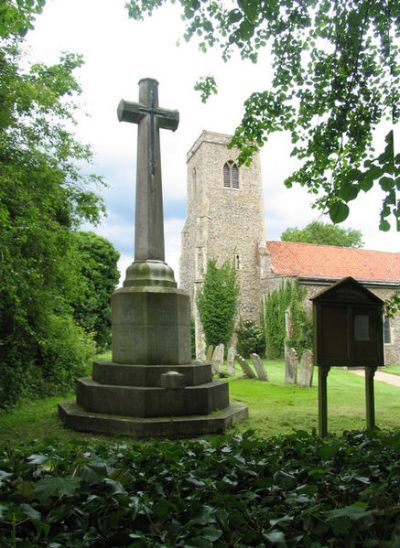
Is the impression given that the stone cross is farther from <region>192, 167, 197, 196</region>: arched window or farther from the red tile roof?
<region>192, 167, 197, 196</region>: arched window

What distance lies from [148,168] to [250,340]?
20.6 metres

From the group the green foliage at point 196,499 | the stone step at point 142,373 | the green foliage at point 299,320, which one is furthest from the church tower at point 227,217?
the green foliage at point 196,499

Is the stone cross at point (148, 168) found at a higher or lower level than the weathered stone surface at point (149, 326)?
higher

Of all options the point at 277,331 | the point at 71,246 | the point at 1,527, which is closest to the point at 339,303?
the point at 1,527

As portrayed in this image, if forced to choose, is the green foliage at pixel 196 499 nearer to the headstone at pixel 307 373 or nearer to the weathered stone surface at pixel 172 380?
the weathered stone surface at pixel 172 380

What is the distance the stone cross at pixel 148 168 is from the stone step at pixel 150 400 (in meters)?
2.05

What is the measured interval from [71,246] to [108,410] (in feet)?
15.8

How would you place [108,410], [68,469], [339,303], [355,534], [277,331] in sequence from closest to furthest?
[355,534]
[68,469]
[339,303]
[108,410]
[277,331]

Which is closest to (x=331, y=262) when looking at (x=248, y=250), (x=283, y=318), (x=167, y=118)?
(x=248, y=250)

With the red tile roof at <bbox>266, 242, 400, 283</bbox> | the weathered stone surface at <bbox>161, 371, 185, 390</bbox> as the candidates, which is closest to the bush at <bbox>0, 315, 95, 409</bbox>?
the weathered stone surface at <bbox>161, 371, 185, 390</bbox>

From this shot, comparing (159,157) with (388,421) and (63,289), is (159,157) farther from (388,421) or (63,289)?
(388,421)

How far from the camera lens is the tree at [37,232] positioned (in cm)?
763

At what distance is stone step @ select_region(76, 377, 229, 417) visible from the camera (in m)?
5.55

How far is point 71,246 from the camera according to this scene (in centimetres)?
964
